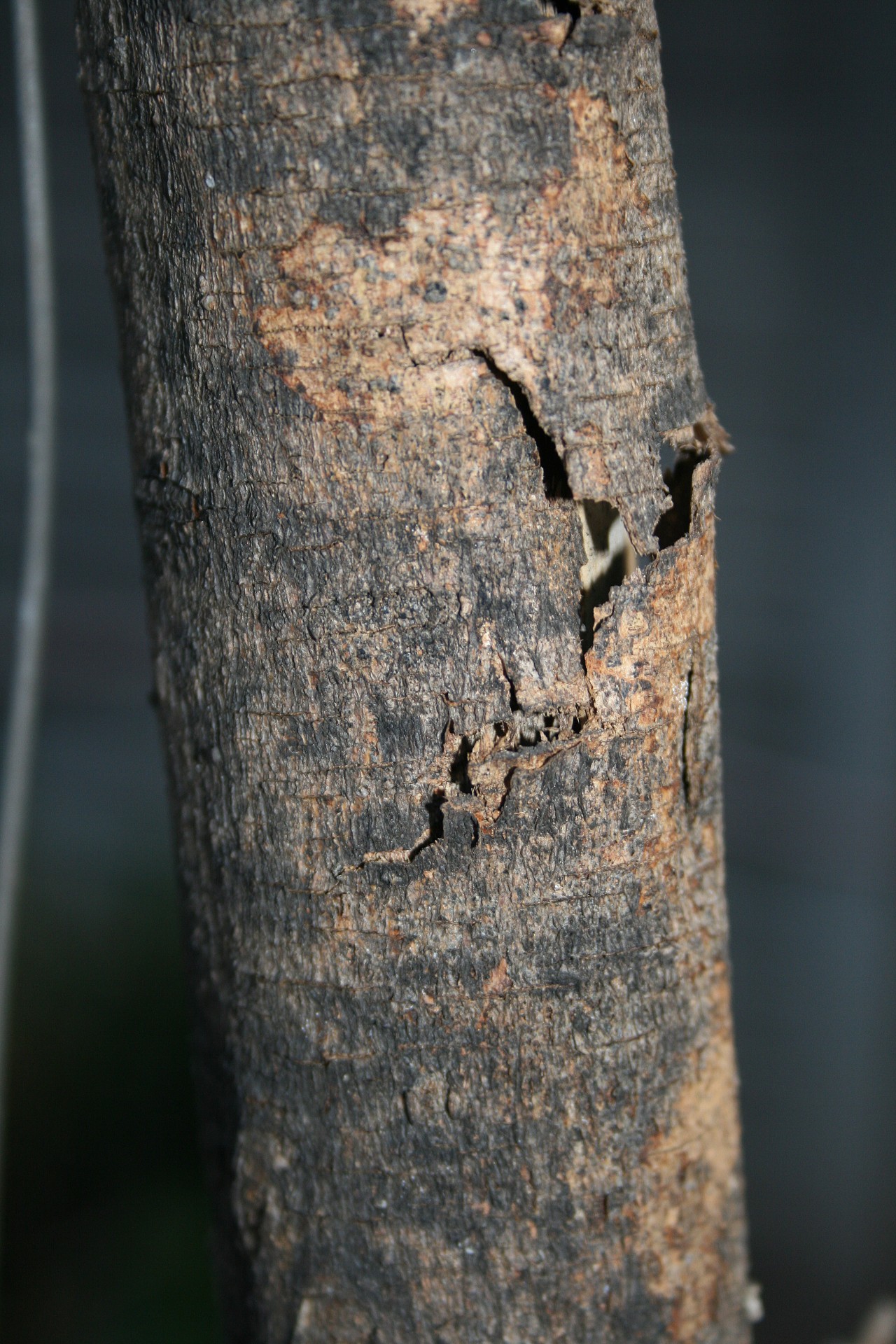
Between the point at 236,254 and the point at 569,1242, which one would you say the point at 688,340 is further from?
the point at 569,1242

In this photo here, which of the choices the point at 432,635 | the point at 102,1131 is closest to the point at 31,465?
the point at 432,635

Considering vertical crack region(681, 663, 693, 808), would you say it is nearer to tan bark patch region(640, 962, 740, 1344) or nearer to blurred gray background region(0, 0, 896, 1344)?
tan bark patch region(640, 962, 740, 1344)

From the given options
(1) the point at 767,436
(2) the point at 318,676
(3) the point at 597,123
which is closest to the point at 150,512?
(2) the point at 318,676

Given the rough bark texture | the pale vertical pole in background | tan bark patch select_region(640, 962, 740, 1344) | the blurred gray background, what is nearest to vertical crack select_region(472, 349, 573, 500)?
the rough bark texture

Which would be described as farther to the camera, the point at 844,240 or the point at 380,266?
the point at 844,240

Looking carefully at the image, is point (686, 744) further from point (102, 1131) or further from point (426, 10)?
point (102, 1131)

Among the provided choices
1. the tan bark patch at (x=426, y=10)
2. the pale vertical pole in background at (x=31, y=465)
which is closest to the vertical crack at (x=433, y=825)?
the tan bark patch at (x=426, y=10)
